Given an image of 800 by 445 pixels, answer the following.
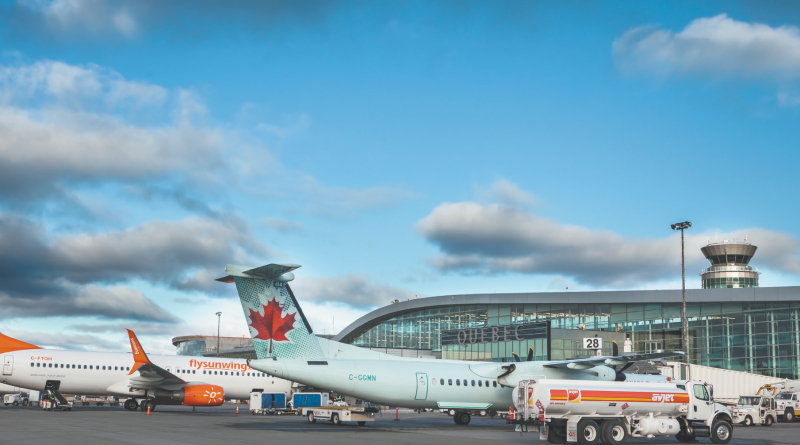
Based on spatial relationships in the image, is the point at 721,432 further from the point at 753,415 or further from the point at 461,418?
the point at 753,415

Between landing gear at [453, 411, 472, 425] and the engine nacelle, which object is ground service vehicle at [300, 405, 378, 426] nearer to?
landing gear at [453, 411, 472, 425]

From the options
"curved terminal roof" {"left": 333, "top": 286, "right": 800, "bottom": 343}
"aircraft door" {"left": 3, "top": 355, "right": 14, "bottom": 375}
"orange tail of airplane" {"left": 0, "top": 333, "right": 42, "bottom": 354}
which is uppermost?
"curved terminal roof" {"left": 333, "top": 286, "right": 800, "bottom": 343}

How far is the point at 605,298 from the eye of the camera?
62125 mm

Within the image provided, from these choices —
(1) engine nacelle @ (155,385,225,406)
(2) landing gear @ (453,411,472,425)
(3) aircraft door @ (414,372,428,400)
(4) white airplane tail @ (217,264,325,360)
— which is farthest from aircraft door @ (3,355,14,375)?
(2) landing gear @ (453,411,472,425)

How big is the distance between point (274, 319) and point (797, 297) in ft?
154

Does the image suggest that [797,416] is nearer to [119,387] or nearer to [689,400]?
[689,400]

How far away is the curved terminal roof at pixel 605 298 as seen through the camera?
5406cm

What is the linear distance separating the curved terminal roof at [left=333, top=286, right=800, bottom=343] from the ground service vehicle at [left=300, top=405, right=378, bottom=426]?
39921 mm

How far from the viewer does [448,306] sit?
76812 millimetres

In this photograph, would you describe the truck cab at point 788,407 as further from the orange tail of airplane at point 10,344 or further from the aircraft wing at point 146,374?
the orange tail of airplane at point 10,344

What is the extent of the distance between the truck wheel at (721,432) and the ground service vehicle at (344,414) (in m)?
13.5

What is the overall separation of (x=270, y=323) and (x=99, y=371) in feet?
59.8

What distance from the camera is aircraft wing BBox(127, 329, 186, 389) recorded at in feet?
115

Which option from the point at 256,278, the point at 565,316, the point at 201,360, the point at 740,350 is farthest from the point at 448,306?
the point at 256,278
